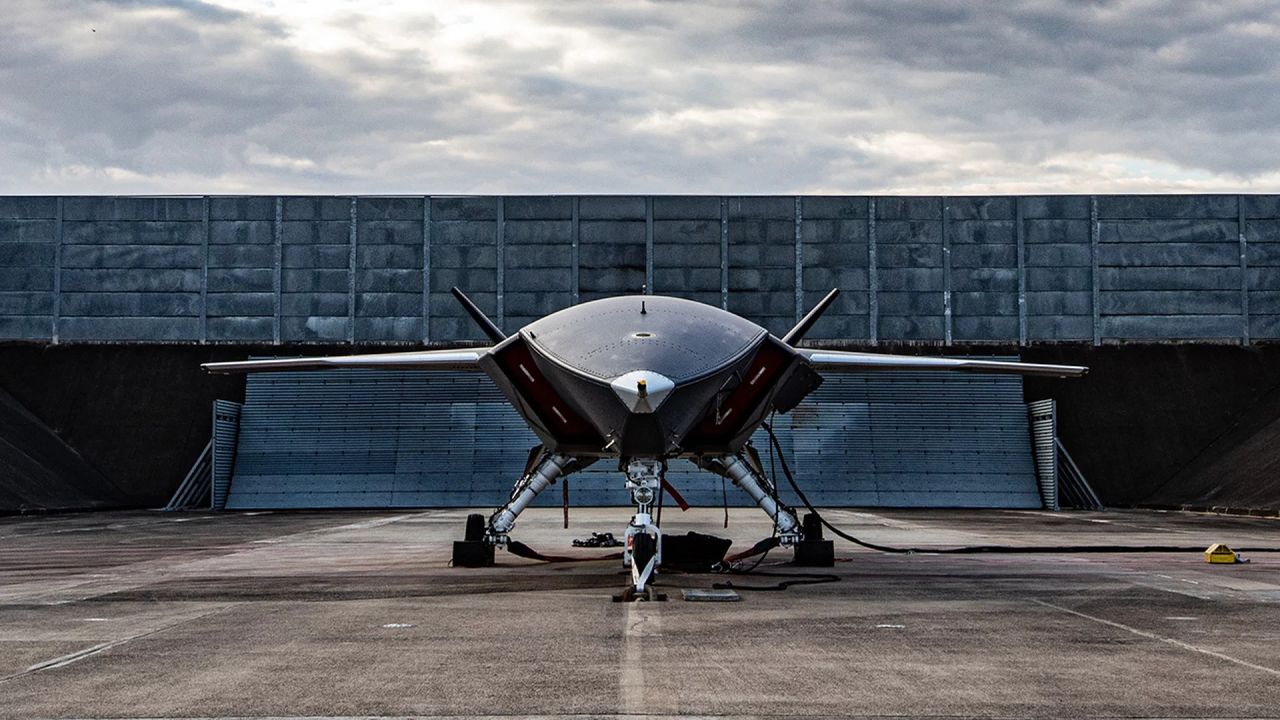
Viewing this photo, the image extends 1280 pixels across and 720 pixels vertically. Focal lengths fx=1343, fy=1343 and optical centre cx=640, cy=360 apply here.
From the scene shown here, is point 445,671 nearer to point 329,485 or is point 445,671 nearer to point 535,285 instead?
point 329,485

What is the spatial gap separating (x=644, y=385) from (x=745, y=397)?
311 cm

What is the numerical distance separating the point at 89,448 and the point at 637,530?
35.4 metres

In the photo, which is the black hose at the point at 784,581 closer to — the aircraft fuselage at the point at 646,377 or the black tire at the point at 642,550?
the black tire at the point at 642,550

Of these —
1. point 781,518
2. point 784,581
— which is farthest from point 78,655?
point 781,518

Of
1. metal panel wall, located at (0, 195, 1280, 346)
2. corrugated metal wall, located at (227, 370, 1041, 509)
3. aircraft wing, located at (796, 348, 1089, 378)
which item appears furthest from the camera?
metal panel wall, located at (0, 195, 1280, 346)

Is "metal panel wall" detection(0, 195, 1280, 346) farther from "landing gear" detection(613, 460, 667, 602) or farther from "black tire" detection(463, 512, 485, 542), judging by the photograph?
"landing gear" detection(613, 460, 667, 602)

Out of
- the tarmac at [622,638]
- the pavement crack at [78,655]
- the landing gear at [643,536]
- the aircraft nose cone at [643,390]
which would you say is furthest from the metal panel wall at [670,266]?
the pavement crack at [78,655]

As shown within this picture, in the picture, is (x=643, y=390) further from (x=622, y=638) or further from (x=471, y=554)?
(x=471, y=554)

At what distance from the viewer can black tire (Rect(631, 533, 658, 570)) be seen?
15.0 metres

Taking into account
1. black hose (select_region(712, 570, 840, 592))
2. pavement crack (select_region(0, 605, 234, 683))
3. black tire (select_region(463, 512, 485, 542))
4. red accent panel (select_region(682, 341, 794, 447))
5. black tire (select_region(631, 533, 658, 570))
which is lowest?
black hose (select_region(712, 570, 840, 592))

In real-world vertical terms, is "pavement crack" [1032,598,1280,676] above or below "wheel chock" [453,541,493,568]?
above

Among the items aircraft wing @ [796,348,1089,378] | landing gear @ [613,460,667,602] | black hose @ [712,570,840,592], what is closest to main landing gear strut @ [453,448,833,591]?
black hose @ [712,570,840,592]

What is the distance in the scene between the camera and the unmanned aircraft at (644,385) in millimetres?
14938

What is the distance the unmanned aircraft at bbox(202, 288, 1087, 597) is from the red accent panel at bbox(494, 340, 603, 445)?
A: 2 cm
